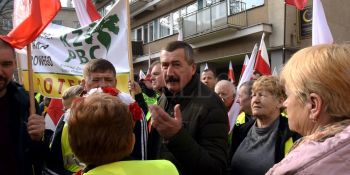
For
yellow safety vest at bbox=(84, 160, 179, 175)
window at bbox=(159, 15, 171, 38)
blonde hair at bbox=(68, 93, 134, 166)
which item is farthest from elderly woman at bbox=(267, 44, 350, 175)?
window at bbox=(159, 15, 171, 38)

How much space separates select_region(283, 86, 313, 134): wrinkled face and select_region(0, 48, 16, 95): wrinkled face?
5.82 feet

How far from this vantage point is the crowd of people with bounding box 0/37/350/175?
5.10 feet

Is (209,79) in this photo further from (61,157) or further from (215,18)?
(215,18)

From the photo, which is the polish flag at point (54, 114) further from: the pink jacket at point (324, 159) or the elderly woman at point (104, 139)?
the pink jacket at point (324, 159)

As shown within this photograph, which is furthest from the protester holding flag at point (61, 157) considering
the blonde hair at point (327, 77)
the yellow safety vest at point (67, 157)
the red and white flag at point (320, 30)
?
the red and white flag at point (320, 30)

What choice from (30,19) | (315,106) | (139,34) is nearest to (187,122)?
(315,106)

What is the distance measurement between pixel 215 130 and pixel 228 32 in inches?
572

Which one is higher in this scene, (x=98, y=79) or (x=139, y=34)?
(x=139, y=34)

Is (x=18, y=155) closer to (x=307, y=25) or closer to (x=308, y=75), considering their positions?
(x=308, y=75)

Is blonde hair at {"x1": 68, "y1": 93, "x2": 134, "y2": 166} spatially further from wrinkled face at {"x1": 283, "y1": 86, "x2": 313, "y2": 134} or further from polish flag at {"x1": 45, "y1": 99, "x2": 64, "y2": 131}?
polish flag at {"x1": 45, "y1": 99, "x2": 64, "y2": 131}

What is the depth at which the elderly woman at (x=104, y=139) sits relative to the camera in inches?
68.4

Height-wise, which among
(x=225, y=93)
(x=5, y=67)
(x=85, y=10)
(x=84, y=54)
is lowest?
(x=225, y=93)

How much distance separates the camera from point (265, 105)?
3.36 metres

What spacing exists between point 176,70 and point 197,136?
53 cm
